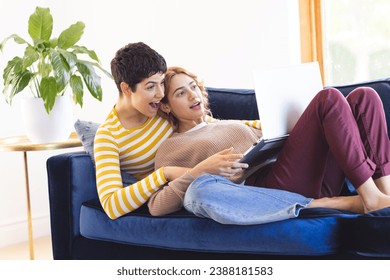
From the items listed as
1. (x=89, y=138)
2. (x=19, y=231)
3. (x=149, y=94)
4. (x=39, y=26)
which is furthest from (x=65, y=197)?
(x=19, y=231)

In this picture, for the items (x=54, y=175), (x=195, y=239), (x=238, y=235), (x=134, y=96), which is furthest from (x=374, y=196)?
(x=54, y=175)

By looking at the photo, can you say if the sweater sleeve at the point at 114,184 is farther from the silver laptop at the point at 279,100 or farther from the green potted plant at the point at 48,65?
the green potted plant at the point at 48,65

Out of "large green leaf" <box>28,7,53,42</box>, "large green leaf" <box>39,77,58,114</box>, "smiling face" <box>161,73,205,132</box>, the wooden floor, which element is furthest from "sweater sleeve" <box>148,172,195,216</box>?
the wooden floor

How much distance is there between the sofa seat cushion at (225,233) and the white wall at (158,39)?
4.64 feet

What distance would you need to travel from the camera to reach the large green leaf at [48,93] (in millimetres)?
2524

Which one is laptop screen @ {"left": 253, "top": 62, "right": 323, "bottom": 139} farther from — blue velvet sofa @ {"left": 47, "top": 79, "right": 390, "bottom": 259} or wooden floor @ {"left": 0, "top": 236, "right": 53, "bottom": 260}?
wooden floor @ {"left": 0, "top": 236, "right": 53, "bottom": 260}

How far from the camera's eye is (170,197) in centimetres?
191

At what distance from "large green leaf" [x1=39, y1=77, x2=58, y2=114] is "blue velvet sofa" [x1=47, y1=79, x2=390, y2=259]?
387 millimetres

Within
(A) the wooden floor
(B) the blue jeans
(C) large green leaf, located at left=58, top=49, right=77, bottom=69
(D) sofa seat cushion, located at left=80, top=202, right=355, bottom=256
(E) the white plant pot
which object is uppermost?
(C) large green leaf, located at left=58, top=49, right=77, bottom=69

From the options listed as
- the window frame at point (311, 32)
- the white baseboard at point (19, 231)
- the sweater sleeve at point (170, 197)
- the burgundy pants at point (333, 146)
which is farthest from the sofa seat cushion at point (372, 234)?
the white baseboard at point (19, 231)

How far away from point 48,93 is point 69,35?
0.27 m

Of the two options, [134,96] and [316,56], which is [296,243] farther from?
[316,56]

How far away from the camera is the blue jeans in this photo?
5.82 feet
